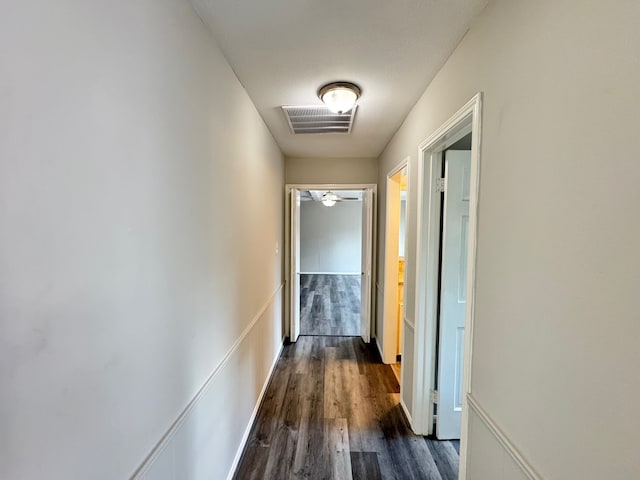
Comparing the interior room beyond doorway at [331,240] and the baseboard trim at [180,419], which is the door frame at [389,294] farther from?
the interior room beyond doorway at [331,240]

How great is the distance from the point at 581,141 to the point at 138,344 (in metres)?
1.34

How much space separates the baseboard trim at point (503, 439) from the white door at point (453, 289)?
0.77m

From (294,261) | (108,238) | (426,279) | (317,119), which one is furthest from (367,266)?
(108,238)

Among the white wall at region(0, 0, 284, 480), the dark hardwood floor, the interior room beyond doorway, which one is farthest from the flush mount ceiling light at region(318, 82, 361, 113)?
the interior room beyond doorway

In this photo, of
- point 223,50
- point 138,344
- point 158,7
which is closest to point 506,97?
point 158,7

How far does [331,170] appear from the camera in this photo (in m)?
3.85

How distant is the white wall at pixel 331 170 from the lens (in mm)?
3840

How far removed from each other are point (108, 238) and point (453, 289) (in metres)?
1.97

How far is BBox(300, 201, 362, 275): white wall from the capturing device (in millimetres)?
8945

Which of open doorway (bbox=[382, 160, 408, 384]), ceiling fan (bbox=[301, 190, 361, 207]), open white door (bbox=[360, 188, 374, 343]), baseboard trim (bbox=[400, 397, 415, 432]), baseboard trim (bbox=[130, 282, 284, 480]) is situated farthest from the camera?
ceiling fan (bbox=[301, 190, 361, 207])

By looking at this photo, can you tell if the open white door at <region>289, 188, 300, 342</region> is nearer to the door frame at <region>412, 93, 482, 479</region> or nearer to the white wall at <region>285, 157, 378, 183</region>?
the white wall at <region>285, 157, 378, 183</region>

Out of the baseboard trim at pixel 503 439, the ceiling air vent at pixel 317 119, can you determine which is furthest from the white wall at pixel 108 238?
the baseboard trim at pixel 503 439

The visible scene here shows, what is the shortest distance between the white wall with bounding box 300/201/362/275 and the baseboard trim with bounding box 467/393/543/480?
7698 millimetres

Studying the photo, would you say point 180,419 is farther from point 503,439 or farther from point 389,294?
point 389,294
